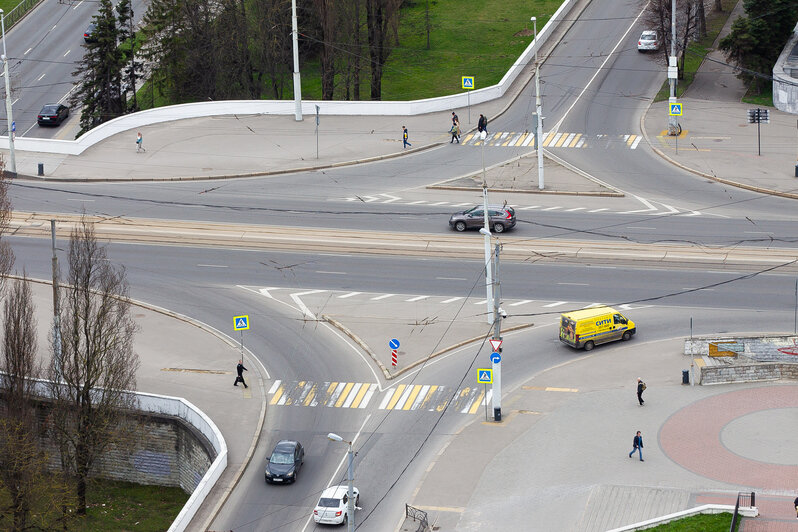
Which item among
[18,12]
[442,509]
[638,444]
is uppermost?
[18,12]

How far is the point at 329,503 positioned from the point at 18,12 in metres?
92.8

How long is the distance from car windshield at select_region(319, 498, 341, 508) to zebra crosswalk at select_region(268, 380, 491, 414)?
8886 millimetres

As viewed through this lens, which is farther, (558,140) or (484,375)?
(558,140)

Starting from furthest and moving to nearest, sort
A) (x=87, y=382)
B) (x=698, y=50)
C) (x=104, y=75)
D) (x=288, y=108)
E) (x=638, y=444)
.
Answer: (x=698, y=50) → (x=104, y=75) → (x=288, y=108) → (x=87, y=382) → (x=638, y=444)

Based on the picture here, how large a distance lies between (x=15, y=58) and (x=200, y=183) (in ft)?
150

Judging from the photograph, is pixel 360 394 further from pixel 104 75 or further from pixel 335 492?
pixel 104 75

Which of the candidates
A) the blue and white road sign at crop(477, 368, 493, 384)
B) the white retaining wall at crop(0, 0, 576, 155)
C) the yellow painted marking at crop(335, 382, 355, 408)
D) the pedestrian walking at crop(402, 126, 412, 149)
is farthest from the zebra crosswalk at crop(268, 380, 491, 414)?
the white retaining wall at crop(0, 0, 576, 155)

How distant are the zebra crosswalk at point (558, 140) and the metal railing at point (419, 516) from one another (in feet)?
138

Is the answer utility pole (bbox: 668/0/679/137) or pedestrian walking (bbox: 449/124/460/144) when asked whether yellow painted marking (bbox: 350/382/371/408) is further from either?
utility pole (bbox: 668/0/679/137)

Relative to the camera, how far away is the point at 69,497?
154 feet

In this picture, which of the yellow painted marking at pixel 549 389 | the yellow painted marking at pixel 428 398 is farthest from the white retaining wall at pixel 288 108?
the yellow painted marking at pixel 549 389

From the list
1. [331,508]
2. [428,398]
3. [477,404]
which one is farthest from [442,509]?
[428,398]

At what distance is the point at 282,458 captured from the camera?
1759 inches

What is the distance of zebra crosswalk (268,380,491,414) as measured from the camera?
5019 cm
